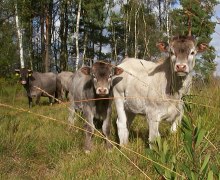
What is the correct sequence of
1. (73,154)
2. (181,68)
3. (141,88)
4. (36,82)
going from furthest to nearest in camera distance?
(36,82)
(141,88)
(73,154)
(181,68)

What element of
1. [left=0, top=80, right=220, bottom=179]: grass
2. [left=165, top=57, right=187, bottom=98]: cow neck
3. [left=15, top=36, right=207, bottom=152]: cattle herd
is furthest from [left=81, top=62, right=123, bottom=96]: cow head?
[left=165, top=57, right=187, bottom=98]: cow neck

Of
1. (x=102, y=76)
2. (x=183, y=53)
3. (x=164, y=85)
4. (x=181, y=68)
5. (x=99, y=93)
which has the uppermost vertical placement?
(x=183, y=53)

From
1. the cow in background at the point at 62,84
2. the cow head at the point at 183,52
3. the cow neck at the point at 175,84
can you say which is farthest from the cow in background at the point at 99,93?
the cow in background at the point at 62,84

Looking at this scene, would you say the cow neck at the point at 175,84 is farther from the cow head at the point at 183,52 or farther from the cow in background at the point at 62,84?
the cow in background at the point at 62,84

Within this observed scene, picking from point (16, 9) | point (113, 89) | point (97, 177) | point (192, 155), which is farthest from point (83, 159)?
point (16, 9)

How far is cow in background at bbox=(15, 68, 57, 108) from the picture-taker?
1757 centimetres

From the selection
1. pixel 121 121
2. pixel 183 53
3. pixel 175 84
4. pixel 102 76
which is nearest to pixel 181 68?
pixel 183 53

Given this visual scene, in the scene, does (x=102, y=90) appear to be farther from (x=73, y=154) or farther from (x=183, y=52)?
(x=183, y=52)

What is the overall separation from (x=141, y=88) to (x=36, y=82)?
13.8m

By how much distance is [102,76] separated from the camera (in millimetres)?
6422

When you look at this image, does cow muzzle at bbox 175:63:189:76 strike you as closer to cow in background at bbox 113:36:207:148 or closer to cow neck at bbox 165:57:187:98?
cow in background at bbox 113:36:207:148

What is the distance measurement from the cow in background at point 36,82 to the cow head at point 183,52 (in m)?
12.3

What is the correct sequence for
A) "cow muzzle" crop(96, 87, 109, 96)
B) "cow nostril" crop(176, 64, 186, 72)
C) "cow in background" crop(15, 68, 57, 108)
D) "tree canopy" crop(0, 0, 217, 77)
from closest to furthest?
1. "cow nostril" crop(176, 64, 186, 72)
2. "cow muzzle" crop(96, 87, 109, 96)
3. "cow in background" crop(15, 68, 57, 108)
4. "tree canopy" crop(0, 0, 217, 77)

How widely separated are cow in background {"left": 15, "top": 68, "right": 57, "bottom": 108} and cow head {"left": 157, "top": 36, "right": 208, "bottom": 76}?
12.3m
